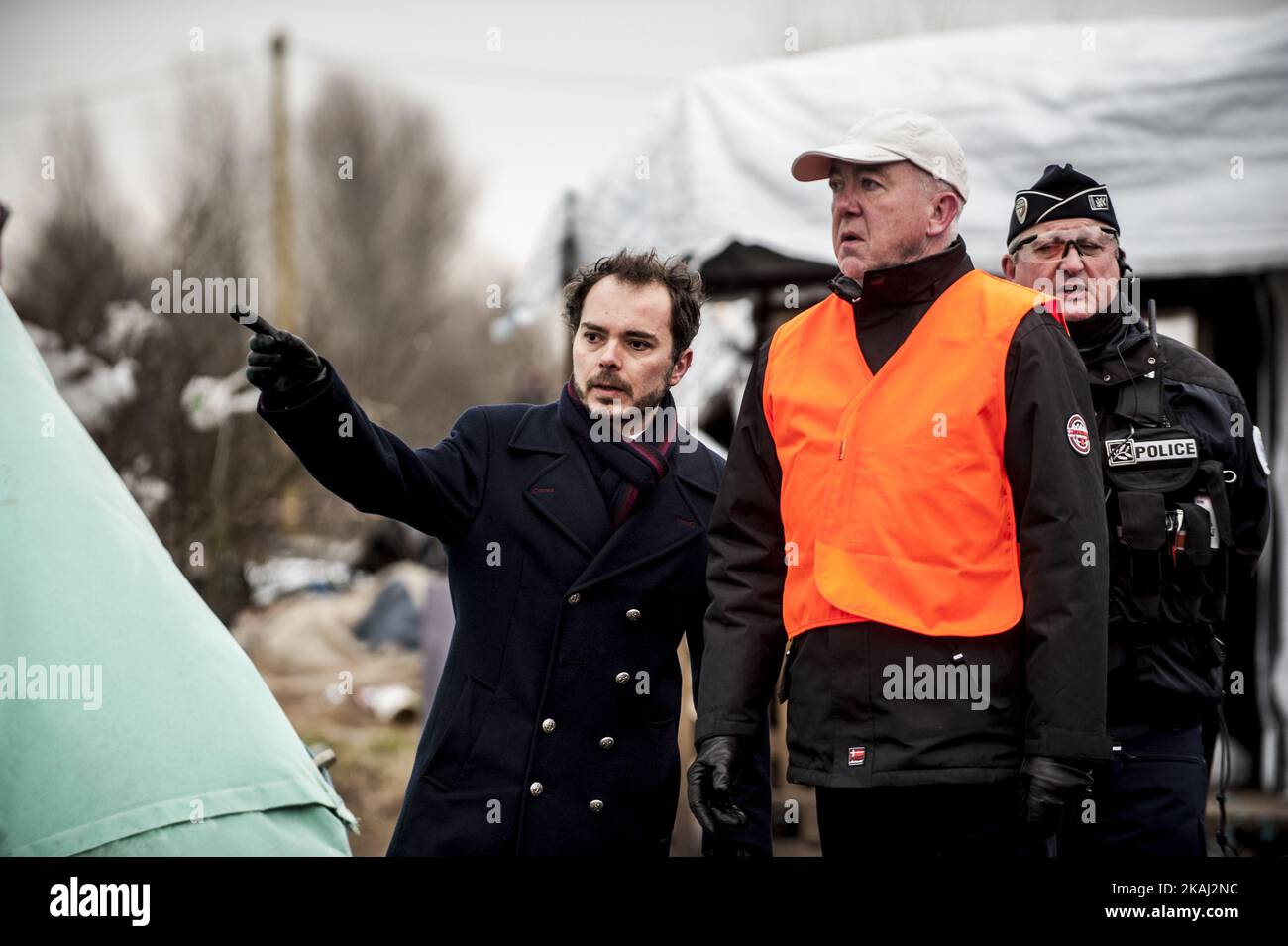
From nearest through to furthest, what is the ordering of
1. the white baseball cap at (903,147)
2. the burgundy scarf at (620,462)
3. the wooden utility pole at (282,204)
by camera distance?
the white baseball cap at (903,147) < the burgundy scarf at (620,462) < the wooden utility pole at (282,204)

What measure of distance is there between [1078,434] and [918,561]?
41 centimetres

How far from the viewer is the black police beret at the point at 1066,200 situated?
12.1 feet

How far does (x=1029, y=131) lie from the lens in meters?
6.65

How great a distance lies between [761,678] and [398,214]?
40097 mm

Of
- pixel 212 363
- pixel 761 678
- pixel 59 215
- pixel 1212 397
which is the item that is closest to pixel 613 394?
pixel 761 678

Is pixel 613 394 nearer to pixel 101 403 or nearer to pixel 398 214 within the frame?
pixel 101 403

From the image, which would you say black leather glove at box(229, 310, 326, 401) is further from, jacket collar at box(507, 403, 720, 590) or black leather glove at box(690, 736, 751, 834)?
black leather glove at box(690, 736, 751, 834)

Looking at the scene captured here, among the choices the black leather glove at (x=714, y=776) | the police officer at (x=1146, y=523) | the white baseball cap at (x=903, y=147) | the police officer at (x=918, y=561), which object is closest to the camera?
the police officer at (x=918, y=561)

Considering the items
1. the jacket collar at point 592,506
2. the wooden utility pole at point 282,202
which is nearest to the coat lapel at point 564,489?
the jacket collar at point 592,506

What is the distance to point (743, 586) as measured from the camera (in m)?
3.01

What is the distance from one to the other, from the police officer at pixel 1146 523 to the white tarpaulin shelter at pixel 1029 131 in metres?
2.80

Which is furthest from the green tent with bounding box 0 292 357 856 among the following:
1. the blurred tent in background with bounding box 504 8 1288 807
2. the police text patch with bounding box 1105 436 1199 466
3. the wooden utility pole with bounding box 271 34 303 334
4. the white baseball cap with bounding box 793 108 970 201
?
the wooden utility pole with bounding box 271 34 303 334

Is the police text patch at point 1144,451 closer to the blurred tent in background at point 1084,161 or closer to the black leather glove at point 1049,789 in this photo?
the black leather glove at point 1049,789

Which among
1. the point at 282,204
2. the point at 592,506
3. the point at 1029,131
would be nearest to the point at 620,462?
the point at 592,506
